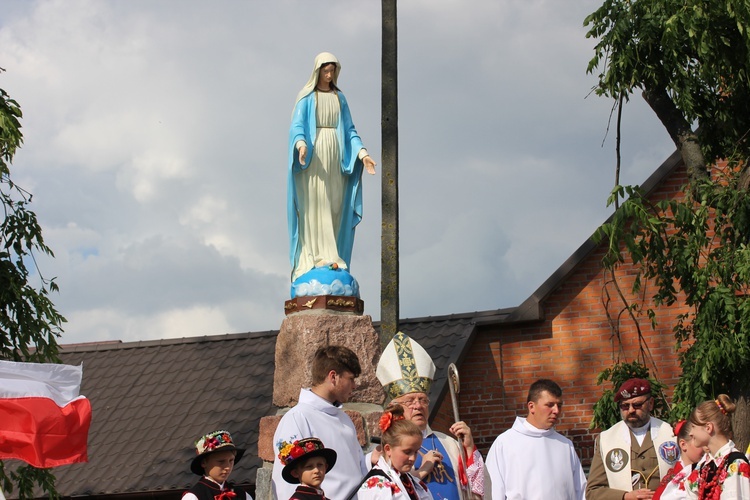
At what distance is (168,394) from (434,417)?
4.31 m

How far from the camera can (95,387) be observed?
1709cm

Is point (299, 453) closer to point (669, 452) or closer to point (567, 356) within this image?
point (669, 452)

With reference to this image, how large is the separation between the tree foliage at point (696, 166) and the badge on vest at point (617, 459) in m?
1.74

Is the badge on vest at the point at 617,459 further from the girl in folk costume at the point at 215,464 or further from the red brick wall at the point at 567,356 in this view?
the red brick wall at the point at 567,356

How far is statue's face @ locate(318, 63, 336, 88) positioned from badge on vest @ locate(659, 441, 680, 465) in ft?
13.0

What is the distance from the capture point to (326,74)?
33.6 ft

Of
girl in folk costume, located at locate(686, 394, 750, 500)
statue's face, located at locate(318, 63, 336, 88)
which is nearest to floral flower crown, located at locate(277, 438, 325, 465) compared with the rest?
girl in folk costume, located at locate(686, 394, 750, 500)

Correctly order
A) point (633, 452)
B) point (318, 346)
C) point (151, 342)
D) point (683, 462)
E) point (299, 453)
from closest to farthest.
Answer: point (299, 453)
point (683, 462)
point (633, 452)
point (318, 346)
point (151, 342)

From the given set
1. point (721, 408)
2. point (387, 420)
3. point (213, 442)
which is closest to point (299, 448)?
point (387, 420)

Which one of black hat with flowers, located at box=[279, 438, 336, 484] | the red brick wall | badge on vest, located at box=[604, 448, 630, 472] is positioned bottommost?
black hat with flowers, located at box=[279, 438, 336, 484]

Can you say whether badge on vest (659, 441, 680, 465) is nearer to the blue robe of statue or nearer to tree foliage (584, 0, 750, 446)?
tree foliage (584, 0, 750, 446)

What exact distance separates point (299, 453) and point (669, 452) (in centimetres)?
311

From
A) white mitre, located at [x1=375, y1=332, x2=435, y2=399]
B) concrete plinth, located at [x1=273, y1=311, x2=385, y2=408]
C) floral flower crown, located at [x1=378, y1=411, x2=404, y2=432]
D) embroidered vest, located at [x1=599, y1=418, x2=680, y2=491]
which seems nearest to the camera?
floral flower crown, located at [x1=378, y1=411, x2=404, y2=432]

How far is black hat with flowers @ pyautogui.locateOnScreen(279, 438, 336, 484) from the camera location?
21.0 ft
